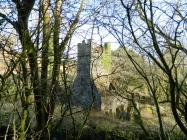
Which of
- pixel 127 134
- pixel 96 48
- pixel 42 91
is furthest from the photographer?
pixel 127 134

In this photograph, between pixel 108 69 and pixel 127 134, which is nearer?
pixel 127 134

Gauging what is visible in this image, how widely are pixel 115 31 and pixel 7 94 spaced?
3416 mm

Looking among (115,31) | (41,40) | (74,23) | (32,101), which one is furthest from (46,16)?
(115,31)

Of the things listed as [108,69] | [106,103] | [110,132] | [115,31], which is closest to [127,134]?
[110,132]

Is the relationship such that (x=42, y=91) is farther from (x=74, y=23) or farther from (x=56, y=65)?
(x=74, y=23)

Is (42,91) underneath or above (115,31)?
underneath

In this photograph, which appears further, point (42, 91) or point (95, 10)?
point (95, 10)

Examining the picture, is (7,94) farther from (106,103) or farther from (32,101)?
Result: (106,103)

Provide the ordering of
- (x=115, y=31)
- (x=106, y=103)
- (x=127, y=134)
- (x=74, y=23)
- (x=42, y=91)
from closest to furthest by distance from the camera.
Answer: (x=42, y=91) → (x=74, y=23) → (x=115, y=31) → (x=127, y=134) → (x=106, y=103)

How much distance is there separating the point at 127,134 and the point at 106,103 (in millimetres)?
10802

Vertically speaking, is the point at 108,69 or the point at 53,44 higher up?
the point at 108,69

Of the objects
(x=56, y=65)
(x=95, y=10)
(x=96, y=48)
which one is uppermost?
(x=95, y=10)

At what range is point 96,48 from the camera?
24.4ft

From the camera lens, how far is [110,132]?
21.8m
